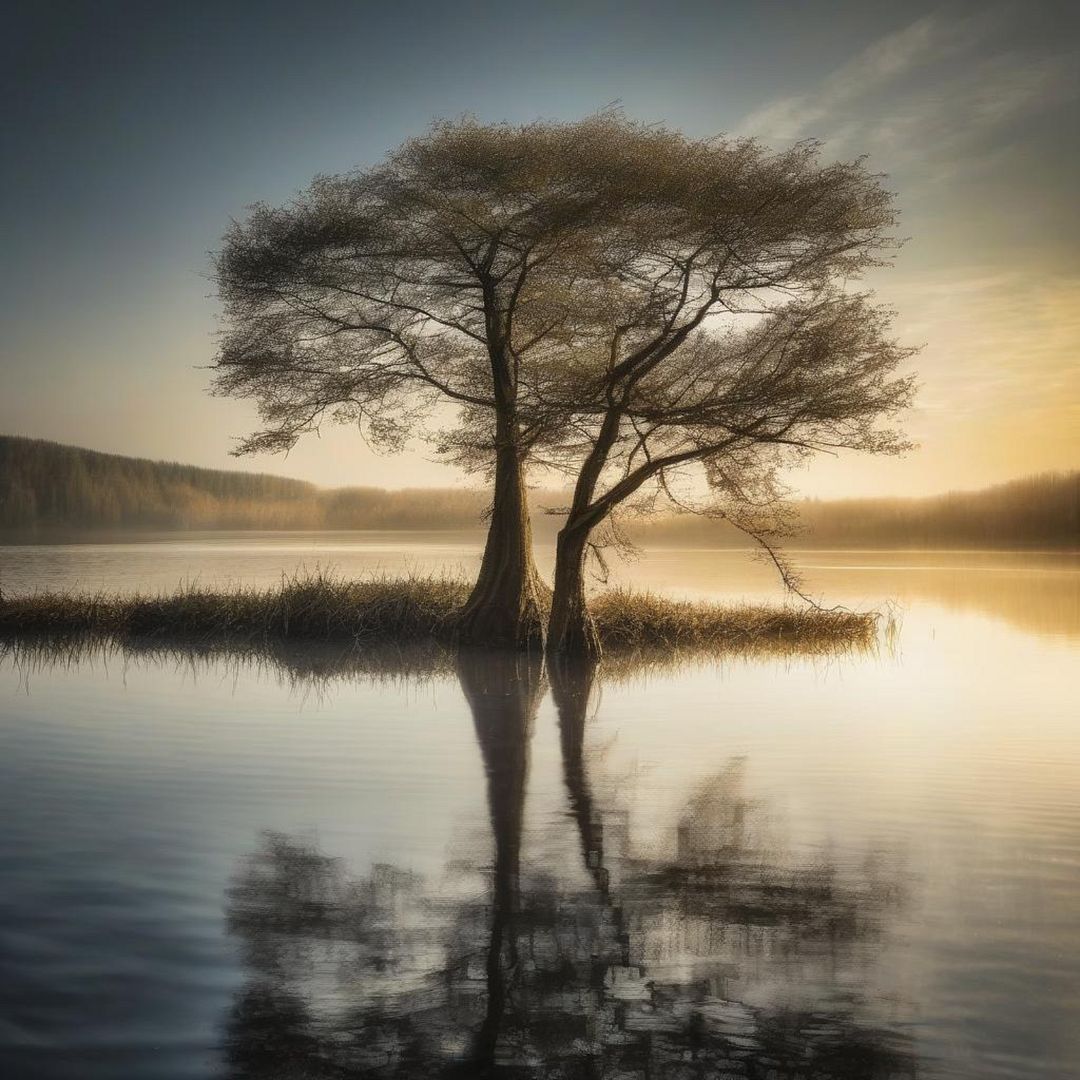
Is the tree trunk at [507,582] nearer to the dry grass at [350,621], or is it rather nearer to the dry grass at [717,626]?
the dry grass at [350,621]

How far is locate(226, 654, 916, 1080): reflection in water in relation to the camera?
402cm

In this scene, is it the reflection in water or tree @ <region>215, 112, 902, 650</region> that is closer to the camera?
the reflection in water

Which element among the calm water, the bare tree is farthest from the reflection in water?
the bare tree

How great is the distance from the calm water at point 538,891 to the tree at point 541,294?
6.59 metres

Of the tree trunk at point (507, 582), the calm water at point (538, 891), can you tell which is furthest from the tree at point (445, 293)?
the calm water at point (538, 891)

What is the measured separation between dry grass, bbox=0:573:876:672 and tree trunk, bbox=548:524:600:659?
172 cm

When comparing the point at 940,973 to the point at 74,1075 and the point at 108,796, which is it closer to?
the point at 74,1075

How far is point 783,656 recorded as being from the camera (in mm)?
18906

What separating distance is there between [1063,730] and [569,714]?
5219mm

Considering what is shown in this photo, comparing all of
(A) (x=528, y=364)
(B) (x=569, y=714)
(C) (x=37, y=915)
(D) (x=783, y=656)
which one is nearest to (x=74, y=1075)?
(C) (x=37, y=915)

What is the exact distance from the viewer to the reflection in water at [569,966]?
4.02 m

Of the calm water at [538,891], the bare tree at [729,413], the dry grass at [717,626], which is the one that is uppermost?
the bare tree at [729,413]

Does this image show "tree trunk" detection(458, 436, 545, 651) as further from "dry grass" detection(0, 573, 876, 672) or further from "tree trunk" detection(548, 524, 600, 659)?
"tree trunk" detection(548, 524, 600, 659)

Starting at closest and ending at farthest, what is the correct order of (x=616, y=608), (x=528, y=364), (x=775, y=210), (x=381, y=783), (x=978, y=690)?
(x=381, y=783) < (x=978, y=690) < (x=775, y=210) < (x=528, y=364) < (x=616, y=608)
